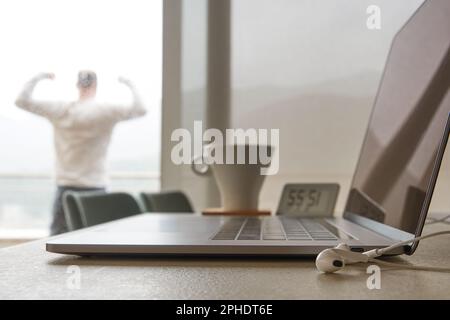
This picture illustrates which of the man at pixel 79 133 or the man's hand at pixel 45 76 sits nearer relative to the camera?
the man at pixel 79 133

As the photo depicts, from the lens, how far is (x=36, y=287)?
324 millimetres

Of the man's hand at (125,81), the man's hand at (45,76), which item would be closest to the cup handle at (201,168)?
the man's hand at (125,81)

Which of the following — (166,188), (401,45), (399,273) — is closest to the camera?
(399,273)

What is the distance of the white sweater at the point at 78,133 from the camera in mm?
2021

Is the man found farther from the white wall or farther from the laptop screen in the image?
the laptop screen

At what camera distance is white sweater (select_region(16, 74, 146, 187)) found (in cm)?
202

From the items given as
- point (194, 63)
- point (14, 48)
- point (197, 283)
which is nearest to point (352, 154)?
point (194, 63)

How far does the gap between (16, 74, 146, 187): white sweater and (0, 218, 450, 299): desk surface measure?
64.4 inches

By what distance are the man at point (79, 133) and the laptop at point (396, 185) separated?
5.01 ft

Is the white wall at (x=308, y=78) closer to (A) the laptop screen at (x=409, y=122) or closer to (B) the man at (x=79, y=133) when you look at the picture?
(B) the man at (x=79, y=133)

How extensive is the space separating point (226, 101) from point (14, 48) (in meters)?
1.06

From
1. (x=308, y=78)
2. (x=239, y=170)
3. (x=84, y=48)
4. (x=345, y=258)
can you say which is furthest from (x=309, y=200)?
(x=84, y=48)

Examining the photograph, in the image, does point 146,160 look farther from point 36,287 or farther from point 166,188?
point 36,287
